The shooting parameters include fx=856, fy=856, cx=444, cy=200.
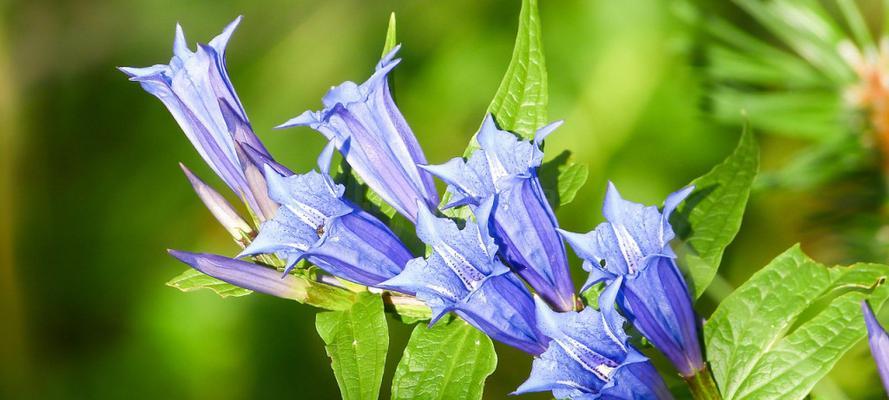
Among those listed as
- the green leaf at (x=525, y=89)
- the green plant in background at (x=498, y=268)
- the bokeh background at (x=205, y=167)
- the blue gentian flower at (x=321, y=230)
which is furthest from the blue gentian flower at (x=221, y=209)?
the bokeh background at (x=205, y=167)

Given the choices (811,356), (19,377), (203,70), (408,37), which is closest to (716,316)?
(811,356)

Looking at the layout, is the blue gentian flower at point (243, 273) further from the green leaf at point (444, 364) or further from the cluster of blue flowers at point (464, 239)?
the green leaf at point (444, 364)

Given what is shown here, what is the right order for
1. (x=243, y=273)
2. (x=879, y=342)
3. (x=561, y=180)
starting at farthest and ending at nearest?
(x=561, y=180) < (x=243, y=273) < (x=879, y=342)

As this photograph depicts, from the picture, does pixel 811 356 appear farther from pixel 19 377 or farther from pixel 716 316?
pixel 19 377

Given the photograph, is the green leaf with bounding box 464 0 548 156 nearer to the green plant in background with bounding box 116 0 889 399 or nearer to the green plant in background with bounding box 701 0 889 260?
the green plant in background with bounding box 116 0 889 399

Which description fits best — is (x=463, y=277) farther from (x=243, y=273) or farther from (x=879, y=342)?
(x=879, y=342)

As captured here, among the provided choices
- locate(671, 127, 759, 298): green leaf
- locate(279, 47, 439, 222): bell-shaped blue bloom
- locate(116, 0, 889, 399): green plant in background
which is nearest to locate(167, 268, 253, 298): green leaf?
locate(116, 0, 889, 399): green plant in background

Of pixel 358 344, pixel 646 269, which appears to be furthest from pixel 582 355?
pixel 358 344
